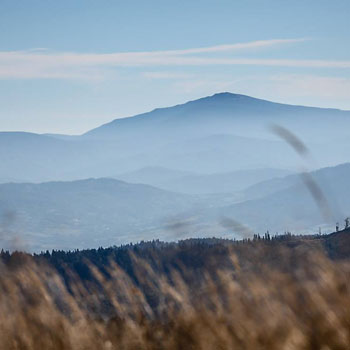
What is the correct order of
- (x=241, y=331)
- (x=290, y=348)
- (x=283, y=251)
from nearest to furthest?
(x=290, y=348) < (x=241, y=331) < (x=283, y=251)

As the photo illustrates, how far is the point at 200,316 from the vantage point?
831cm

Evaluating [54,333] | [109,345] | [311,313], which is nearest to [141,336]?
[109,345]

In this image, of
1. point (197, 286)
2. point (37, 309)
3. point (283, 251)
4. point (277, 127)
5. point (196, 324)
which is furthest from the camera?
point (197, 286)

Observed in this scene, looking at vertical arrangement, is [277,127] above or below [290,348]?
above

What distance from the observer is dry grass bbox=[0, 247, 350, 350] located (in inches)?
283

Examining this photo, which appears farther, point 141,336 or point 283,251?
point 283,251

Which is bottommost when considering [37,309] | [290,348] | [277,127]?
[290,348]

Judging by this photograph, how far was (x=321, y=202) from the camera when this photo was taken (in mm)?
8555

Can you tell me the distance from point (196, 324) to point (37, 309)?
2199 millimetres

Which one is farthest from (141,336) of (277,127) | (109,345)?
(277,127)

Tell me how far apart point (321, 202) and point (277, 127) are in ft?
5.27

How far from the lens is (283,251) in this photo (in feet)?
36.0

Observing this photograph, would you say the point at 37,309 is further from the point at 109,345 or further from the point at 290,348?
the point at 290,348

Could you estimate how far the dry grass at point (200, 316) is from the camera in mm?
7184
